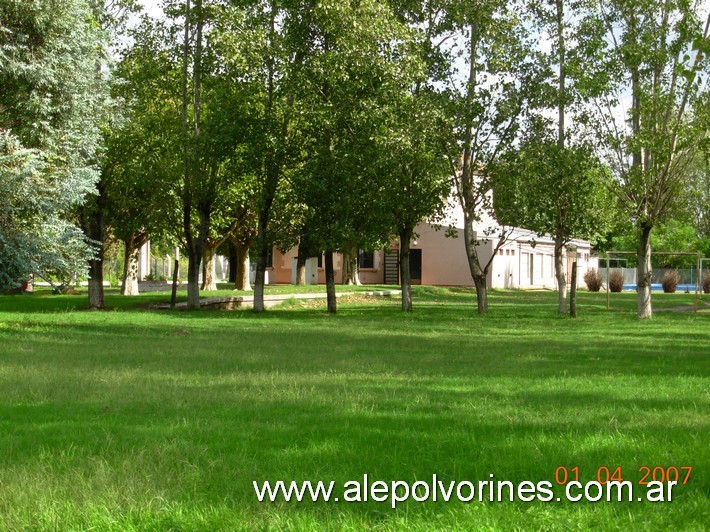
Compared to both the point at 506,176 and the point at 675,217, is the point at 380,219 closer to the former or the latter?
the point at 506,176

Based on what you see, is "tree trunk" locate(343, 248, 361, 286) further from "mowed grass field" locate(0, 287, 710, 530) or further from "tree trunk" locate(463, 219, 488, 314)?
"mowed grass field" locate(0, 287, 710, 530)

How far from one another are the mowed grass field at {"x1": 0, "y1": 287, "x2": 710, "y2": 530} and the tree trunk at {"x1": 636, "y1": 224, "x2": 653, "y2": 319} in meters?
12.2

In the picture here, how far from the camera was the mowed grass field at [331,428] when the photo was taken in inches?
209

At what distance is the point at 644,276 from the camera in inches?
1180

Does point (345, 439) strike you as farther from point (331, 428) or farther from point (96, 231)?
point (96, 231)

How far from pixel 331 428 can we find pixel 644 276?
24.5m

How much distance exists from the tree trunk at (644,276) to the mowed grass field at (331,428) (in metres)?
12.2

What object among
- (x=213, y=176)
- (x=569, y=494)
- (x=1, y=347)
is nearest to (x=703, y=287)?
(x=213, y=176)

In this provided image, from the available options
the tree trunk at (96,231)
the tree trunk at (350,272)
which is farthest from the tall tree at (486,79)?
the tree trunk at (350,272)

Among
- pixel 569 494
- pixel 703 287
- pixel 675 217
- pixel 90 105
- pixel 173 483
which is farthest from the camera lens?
pixel 675 217

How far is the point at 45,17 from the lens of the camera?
2094 centimetres

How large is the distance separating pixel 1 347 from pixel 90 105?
8.85 m

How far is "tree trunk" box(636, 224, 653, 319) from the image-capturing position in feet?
95.9

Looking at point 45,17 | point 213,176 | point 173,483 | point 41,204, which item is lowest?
point 173,483
